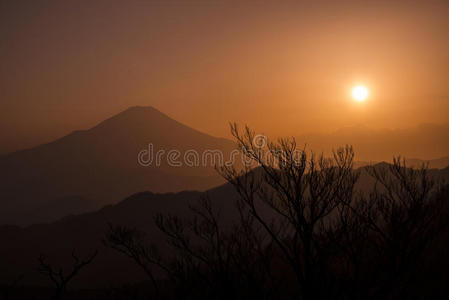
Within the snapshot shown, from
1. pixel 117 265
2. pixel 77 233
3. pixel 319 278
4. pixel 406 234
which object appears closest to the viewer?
pixel 319 278

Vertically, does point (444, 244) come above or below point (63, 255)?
above

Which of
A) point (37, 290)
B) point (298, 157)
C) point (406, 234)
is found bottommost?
point (37, 290)

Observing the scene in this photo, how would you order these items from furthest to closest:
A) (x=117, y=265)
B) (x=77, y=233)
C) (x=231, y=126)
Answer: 1. (x=77, y=233)
2. (x=117, y=265)
3. (x=231, y=126)

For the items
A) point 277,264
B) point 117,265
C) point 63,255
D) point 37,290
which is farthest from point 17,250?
point 277,264

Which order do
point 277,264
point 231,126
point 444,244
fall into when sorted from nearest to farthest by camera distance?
point 231,126 < point 444,244 < point 277,264

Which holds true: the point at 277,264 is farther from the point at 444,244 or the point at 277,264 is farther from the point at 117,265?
the point at 117,265

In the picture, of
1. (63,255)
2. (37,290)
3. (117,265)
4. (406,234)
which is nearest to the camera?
(406,234)

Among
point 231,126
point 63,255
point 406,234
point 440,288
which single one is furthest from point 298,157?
point 63,255

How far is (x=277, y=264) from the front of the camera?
24.4 metres

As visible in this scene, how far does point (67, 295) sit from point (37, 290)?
4.71 metres

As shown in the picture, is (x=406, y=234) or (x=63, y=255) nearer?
(x=406, y=234)

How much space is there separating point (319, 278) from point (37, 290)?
3523 centimetres

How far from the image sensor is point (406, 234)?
10461 millimetres

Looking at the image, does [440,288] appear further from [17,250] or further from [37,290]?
[17,250]
